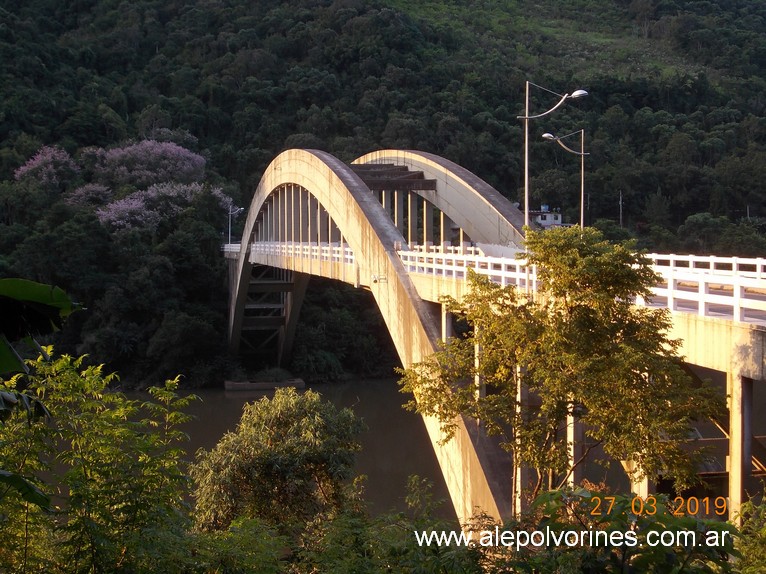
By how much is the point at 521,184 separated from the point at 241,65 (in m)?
21.6

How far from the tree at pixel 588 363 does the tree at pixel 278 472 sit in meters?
5.23

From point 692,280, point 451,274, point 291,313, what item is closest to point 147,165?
point 291,313

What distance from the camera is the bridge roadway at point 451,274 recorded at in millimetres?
8633

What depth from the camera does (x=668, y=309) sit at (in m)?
9.59

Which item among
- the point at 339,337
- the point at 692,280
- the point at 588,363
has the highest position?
the point at 692,280

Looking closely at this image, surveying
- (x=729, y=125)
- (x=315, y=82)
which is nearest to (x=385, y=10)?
(x=315, y=82)

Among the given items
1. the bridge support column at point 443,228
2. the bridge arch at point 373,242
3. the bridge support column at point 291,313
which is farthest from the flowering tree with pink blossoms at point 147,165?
the bridge arch at point 373,242

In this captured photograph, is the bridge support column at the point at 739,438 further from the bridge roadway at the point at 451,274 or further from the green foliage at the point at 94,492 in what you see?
the green foliage at the point at 94,492

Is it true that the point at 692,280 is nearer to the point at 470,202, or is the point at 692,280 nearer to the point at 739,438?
the point at 739,438

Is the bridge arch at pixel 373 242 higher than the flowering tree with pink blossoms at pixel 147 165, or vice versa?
the flowering tree with pink blossoms at pixel 147 165

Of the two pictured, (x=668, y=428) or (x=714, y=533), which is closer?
(x=714, y=533)

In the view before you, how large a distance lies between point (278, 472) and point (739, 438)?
851 cm

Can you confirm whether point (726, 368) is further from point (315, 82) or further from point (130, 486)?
point (315, 82)

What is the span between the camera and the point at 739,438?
8422 millimetres
